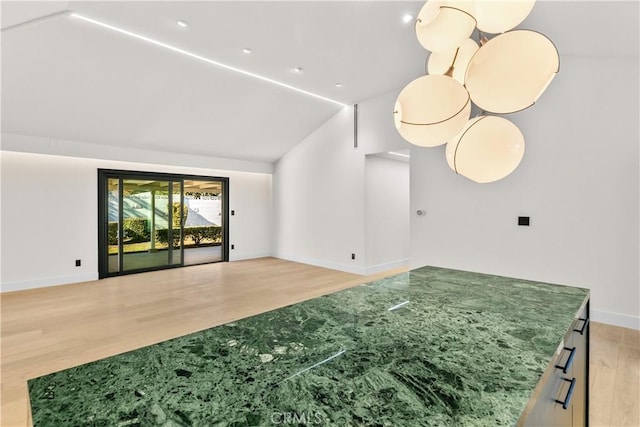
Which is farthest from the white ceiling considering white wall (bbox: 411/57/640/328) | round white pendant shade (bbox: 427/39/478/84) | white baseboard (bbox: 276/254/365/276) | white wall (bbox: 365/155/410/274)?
white baseboard (bbox: 276/254/365/276)

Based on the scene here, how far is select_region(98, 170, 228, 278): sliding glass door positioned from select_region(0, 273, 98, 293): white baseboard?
24cm

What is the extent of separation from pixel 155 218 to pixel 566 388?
7000 mm

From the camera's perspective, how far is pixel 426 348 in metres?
1.01

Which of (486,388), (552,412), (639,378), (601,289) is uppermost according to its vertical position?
(486,388)

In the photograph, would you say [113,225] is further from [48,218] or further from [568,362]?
[568,362]

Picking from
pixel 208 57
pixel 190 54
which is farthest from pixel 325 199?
pixel 190 54

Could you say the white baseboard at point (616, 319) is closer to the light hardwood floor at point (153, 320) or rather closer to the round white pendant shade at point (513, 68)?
the light hardwood floor at point (153, 320)

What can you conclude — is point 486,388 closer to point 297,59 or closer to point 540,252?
point 540,252

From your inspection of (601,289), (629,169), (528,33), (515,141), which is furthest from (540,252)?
(528,33)

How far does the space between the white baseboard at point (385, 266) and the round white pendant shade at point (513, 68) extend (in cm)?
530

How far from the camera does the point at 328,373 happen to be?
84 cm

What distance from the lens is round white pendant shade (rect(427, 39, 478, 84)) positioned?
1391mm

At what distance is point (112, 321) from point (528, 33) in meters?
4.54

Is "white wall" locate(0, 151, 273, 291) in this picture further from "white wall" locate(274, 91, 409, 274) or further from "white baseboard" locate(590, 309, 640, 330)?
"white baseboard" locate(590, 309, 640, 330)
